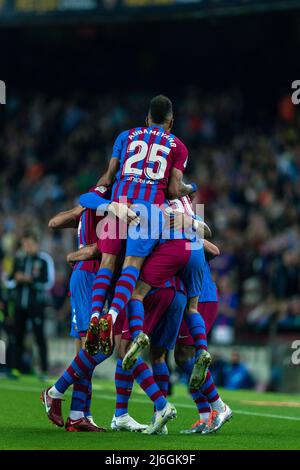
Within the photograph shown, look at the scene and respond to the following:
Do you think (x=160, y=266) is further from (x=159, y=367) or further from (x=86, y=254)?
(x=159, y=367)

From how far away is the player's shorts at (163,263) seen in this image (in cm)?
784

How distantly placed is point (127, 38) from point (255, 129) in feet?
16.7

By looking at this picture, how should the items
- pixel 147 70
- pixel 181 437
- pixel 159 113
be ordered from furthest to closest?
pixel 147 70, pixel 159 113, pixel 181 437

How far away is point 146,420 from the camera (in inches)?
355

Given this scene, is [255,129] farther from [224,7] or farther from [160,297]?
[160,297]

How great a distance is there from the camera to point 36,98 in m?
25.3

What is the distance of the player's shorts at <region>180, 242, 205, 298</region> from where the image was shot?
7953 mm

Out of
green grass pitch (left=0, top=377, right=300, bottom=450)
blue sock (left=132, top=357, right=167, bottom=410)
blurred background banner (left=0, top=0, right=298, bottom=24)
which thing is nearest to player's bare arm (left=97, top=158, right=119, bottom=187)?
blue sock (left=132, top=357, right=167, bottom=410)

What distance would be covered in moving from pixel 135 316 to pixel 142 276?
13.2 inches

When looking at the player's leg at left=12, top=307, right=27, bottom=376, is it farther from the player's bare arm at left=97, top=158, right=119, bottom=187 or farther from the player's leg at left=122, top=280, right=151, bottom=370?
the player's leg at left=122, top=280, right=151, bottom=370

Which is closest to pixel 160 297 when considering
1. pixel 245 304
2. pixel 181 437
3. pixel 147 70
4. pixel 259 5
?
pixel 181 437

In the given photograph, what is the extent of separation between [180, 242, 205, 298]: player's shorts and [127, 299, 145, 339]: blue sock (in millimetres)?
433

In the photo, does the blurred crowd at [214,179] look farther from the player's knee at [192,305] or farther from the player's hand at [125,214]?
the player's hand at [125,214]

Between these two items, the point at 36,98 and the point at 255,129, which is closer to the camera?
the point at 255,129
